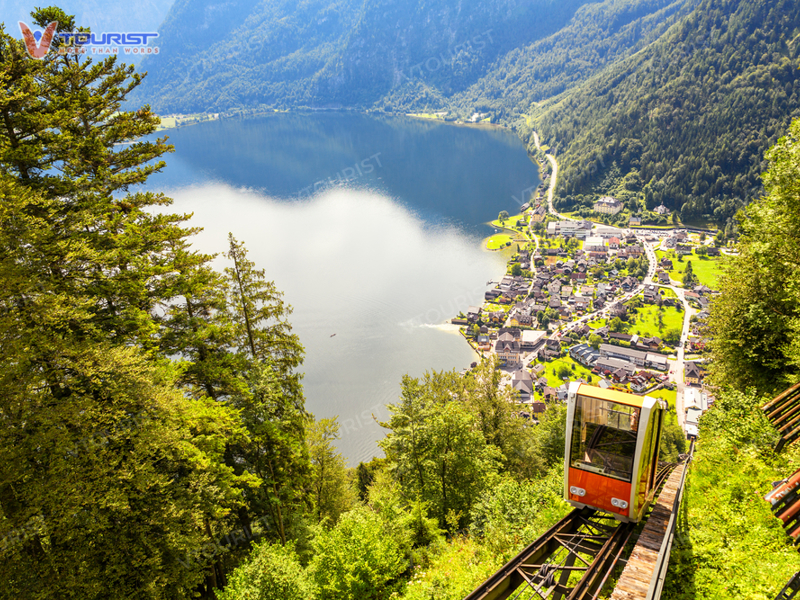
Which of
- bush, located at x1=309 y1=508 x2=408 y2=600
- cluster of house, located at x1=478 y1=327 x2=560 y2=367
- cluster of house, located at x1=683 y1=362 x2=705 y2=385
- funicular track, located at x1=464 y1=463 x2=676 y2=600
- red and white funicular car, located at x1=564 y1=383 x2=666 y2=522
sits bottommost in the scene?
cluster of house, located at x1=683 y1=362 x2=705 y2=385

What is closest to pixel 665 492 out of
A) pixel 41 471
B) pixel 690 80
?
pixel 41 471

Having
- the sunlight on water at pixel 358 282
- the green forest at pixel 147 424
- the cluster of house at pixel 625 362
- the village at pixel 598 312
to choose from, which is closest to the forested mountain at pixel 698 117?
the village at pixel 598 312

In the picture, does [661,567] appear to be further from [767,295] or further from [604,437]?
[767,295]

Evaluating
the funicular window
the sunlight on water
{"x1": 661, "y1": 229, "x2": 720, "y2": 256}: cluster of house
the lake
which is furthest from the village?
the funicular window

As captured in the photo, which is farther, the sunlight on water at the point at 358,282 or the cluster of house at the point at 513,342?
the cluster of house at the point at 513,342

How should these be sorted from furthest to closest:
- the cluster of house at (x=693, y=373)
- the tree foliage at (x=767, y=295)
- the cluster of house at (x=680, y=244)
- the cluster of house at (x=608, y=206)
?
1. the cluster of house at (x=608, y=206)
2. the cluster of house at (x=680, y=244)
3. the cluster of house at (x=693, y=373)
4. the tree foliage at (x=767, y=295)

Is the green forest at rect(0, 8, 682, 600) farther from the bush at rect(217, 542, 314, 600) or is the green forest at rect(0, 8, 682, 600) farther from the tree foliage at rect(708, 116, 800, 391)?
the tree foliage at rect(708, 116, 800, 391)

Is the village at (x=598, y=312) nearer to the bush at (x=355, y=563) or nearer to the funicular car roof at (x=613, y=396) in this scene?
the bush at (x=355, y=563)
